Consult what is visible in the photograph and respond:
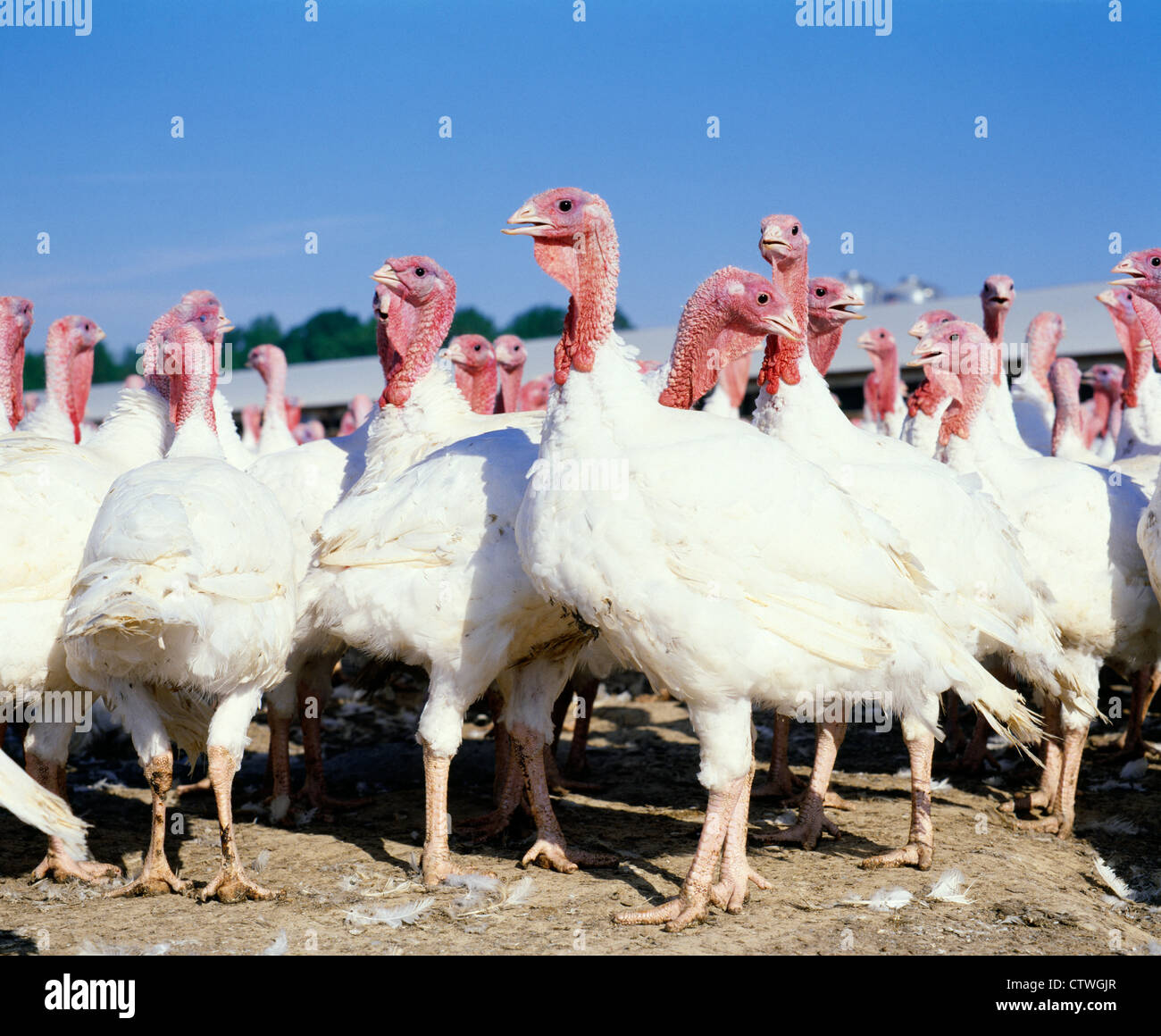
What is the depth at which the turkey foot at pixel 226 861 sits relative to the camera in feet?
16.3

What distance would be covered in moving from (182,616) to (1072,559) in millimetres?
4470

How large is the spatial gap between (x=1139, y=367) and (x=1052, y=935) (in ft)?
21.6

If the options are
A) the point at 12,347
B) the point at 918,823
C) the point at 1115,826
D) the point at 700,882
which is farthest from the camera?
the point at 12,347

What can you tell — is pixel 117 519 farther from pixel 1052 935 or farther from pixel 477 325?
pixel 477 325

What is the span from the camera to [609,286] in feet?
16.6

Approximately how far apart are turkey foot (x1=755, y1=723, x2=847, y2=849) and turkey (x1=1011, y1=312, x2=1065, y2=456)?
213 inches

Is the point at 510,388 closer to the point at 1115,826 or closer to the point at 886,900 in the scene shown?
the point at 1115,826

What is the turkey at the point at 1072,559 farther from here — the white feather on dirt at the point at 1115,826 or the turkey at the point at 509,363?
the turkey at the point at 509,363

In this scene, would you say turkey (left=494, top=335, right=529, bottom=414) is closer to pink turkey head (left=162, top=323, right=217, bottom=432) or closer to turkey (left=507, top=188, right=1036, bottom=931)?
pink turkey head (left=162, top=323, right=217, bottom=432)

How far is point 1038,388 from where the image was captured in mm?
11367

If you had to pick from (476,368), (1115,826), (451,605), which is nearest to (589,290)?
(451,605)

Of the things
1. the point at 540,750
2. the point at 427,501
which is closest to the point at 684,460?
the point at 427,501

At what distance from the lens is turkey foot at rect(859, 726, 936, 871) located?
5.44 m

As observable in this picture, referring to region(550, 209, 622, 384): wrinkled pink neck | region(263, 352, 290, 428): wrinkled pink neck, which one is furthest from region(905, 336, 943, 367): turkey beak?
region(263, 352, 290, 428): wrinkled pink neck
